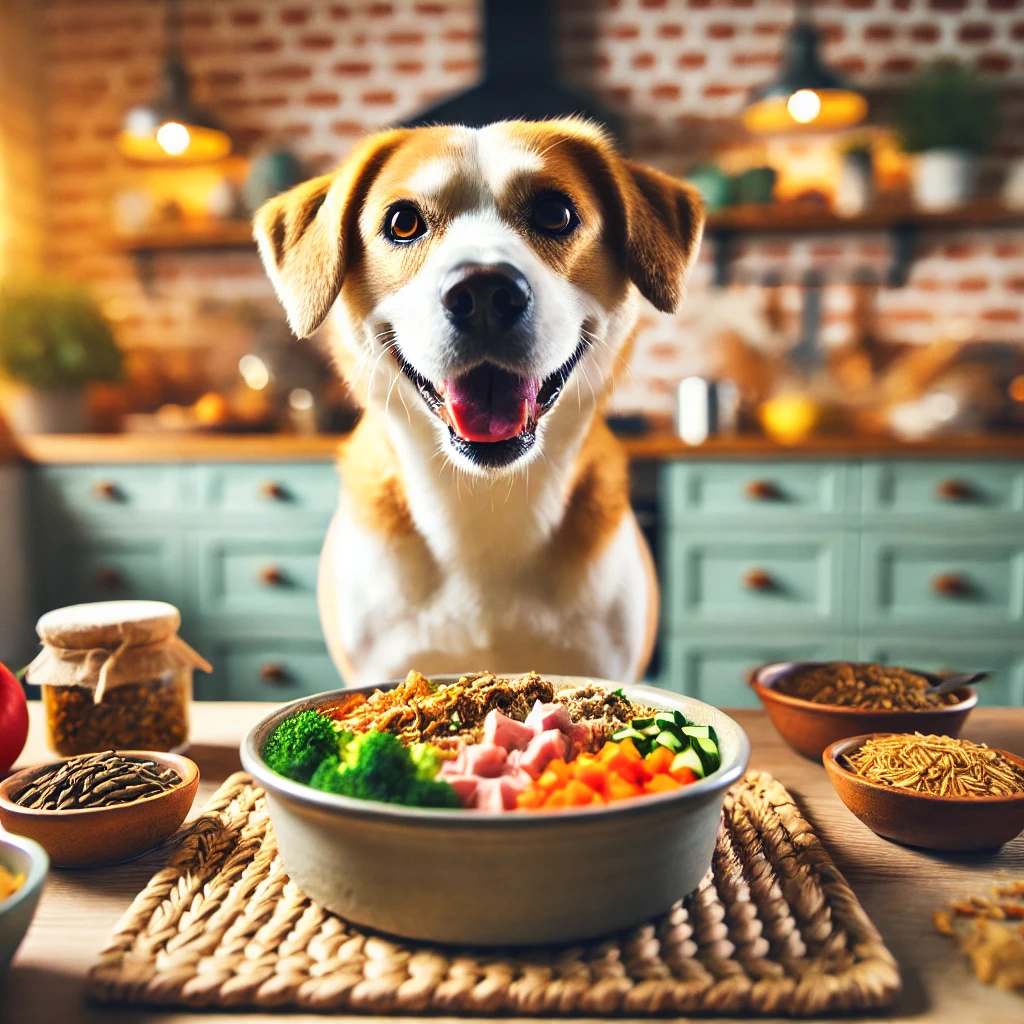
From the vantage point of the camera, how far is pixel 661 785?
65 centimetres

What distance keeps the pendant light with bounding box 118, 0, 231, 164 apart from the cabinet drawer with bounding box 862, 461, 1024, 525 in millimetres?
2413

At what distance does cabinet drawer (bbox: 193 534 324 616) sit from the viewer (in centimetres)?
276

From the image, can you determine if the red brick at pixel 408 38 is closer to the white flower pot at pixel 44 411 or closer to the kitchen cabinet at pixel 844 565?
the white flower pot at pixel 44 411

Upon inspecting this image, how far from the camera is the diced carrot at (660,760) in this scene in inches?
27.3

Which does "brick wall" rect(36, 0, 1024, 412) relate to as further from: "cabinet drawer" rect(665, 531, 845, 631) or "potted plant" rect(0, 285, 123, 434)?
"cabinet drawer" rect(665, 531, 845, 631)

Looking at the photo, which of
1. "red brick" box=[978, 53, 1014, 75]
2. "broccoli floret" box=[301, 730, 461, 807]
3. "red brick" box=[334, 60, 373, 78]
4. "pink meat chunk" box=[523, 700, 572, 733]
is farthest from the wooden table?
"red brick" box=[978, 53, 1014, 75]

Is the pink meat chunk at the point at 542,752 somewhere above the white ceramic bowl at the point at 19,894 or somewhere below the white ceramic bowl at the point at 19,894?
above

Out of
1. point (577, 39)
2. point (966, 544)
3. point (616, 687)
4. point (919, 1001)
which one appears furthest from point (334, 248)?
point (577, 39)

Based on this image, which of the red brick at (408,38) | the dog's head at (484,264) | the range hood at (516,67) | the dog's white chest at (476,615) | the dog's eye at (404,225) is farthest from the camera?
the red brick at (408,38)

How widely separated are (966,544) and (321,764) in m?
2.45

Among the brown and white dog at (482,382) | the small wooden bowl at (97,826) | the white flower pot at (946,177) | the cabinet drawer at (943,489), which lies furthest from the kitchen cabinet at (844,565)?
the small wooden bowl at (97,826)

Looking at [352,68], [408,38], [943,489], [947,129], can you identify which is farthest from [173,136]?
[943,489]

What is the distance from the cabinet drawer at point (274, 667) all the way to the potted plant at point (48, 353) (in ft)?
3.11

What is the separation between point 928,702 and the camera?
96 centimetres
